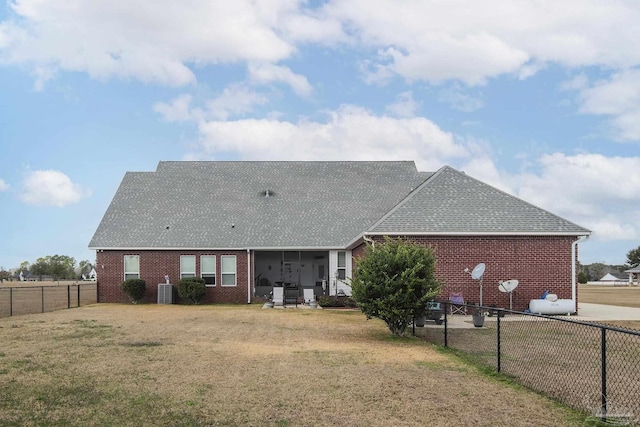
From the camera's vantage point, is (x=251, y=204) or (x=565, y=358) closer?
(x=565, y=358)

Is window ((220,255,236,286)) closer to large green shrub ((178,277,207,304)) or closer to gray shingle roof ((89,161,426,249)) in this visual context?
gray shingle roof ((89,161,426,249))

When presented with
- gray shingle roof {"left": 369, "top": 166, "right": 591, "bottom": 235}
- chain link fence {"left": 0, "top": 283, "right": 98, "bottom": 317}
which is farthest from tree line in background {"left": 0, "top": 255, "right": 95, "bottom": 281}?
gray shingle roof {"left": 369, "top": 166, "right": 591, "bottom": 235}

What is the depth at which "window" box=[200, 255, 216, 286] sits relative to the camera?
107 feet

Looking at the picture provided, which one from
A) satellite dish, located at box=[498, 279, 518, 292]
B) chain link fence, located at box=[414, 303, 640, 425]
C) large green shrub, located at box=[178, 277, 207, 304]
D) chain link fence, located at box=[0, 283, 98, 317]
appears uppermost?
satellite dish, located at box=[498, 279, 518, 292]

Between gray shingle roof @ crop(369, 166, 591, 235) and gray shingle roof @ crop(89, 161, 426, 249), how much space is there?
24.3 ft

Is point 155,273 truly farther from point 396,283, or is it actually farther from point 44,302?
point 396,283

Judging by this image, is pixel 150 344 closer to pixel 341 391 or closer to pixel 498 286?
pixel 341 391

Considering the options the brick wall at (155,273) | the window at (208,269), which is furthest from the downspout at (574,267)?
the window at (208,269)

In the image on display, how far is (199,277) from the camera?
32188 millimetres

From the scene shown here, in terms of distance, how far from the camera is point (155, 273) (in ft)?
107

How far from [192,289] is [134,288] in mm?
2868

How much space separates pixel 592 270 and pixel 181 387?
14885cm

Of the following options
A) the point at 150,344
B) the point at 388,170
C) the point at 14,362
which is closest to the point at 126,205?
the point at 388,170

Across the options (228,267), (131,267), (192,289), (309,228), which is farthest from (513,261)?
(131,267)
